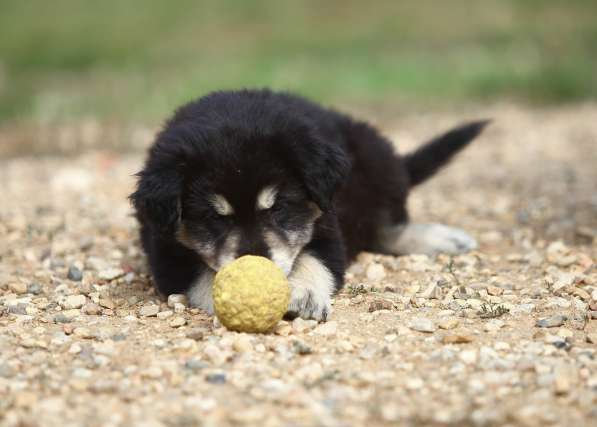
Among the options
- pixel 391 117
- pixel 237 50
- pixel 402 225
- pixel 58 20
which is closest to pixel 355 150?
pixel 402 225

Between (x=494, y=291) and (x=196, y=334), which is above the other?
(x=494, y=291)

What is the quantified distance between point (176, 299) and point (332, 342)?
100cm

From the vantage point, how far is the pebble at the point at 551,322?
11.6 feet

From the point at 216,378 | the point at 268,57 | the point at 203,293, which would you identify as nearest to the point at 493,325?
the point at 216,378

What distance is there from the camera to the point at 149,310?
387 cm

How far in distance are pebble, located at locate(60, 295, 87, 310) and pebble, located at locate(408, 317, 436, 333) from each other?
1696 millimetres

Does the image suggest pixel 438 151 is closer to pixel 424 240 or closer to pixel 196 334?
pixel 424 240

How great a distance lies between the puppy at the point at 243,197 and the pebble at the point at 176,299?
0.04 metres

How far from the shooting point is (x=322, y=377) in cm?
301

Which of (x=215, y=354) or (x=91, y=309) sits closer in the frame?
(x=215, y=354)

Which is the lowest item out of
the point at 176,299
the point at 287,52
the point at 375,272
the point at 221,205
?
the point at 176,299

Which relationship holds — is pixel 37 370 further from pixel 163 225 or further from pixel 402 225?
pixel 402 225

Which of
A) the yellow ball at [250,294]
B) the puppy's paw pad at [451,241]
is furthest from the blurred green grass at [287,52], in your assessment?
the yellow ball at [250,294]

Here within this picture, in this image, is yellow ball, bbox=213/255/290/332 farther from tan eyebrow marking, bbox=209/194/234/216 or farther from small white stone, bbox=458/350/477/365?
small white stone, bbox=458/350/477/365
